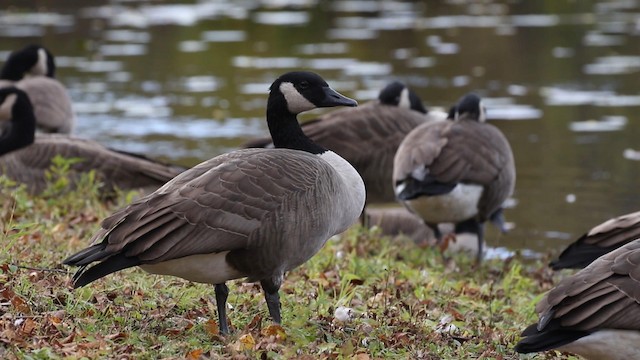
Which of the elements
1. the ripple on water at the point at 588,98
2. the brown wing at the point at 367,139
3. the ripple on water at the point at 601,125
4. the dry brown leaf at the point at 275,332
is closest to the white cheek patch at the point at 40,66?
the brown wing at the point at 367,139

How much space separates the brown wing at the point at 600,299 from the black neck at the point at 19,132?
6.80 metres

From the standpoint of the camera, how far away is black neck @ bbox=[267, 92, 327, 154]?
6848 millimetres

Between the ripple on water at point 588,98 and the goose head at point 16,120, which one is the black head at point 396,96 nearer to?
the goose head at point 16,120

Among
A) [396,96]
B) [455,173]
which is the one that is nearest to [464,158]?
[455,173]

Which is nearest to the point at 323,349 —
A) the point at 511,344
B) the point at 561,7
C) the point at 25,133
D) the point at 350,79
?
the point at 511,344

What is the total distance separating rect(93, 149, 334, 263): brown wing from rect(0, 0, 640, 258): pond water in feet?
19.1

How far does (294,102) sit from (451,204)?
397cm

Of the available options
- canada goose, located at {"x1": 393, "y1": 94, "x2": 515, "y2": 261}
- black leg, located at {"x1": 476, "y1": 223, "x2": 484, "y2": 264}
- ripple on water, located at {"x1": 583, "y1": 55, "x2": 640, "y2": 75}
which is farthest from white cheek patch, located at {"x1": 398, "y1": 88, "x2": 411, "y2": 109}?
ripple on water, located at {"x1": 583, "y1": 55, "x2": 640, "y2": 75}

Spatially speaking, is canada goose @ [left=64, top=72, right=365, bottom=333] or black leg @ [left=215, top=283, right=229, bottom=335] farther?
black leg @ [left=215, top=283, right=229, bottom=335]

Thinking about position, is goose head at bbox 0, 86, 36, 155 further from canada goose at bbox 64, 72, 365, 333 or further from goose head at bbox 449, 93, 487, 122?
canada goose at bbox 64, 72, 365, 333

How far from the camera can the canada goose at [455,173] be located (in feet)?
33.8

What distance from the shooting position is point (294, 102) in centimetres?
682

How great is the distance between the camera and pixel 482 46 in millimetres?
23047

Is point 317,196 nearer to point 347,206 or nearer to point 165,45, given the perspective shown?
point 347,206
